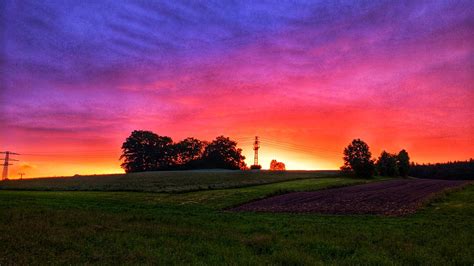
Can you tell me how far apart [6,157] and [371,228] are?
130 metres

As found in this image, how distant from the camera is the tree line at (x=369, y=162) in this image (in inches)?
4154

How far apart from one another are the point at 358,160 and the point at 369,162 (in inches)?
137

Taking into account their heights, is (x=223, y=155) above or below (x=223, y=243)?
above

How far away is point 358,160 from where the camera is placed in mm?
109625

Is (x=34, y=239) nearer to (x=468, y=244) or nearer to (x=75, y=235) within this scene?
(x=75, y=235)

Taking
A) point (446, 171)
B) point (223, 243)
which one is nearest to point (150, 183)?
point (223, 243)

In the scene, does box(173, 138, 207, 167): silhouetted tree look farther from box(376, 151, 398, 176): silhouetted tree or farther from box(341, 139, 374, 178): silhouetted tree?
box(376, 151, 398, 176): silhouetted tree

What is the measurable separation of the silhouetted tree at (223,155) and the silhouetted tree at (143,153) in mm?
19519

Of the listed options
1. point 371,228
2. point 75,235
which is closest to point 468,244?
point 371,228

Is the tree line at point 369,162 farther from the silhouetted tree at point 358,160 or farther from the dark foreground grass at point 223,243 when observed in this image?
the dark foreground grass at point 223,243

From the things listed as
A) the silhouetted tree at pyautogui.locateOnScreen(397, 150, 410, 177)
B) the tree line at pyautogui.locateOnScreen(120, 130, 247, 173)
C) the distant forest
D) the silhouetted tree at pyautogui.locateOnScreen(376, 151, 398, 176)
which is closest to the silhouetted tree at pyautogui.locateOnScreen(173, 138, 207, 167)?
the tree line at pyautogui.locateOnScreen(120, 130, 247, 173)

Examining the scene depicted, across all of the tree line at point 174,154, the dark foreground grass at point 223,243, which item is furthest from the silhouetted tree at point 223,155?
the dark foreground grass at point 223,243

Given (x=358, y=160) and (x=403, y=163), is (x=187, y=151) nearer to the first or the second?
(x=358, y=160)

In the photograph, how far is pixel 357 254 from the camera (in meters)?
13.8
